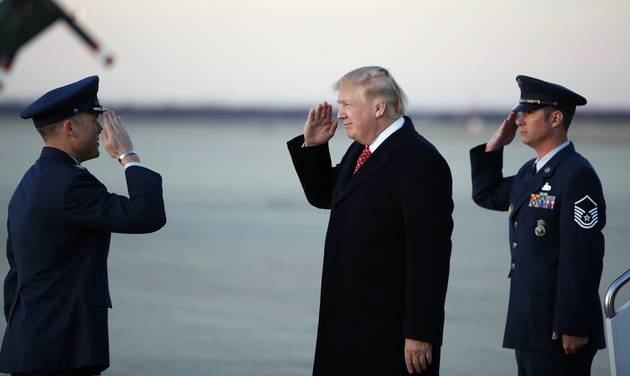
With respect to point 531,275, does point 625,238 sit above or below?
above

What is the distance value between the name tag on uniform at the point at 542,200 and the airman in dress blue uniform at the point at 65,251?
1656mm

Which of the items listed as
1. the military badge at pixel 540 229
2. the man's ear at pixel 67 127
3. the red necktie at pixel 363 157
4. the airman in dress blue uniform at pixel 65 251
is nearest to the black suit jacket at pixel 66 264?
the airman in dress blue uniform at pixel 65 251

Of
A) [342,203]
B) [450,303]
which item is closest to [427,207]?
[342,203]

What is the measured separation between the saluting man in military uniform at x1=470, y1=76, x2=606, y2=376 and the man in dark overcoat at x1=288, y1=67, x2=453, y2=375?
602 millimetres

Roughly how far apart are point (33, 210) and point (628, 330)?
2328 mm

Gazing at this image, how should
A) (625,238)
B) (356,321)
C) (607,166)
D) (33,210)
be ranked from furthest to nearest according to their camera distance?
(607,166), (625,238), (356,321), (33,210)

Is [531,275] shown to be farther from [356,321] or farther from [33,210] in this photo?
[33,210]

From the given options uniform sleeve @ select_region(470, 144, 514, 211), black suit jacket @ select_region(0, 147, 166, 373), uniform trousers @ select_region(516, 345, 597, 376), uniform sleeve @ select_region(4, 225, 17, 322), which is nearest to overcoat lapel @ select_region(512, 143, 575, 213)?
uniform sleeve @ select_region(470, 144, 514, 211)

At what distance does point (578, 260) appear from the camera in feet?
12.7

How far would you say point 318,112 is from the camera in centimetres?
409

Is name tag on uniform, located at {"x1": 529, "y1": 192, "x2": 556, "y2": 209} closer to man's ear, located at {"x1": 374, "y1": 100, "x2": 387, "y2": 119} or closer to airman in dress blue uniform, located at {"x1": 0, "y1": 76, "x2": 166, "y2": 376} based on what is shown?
man's ear, located at {"x1": 374, "y1": 100, "x2": 387, "y2": 119}

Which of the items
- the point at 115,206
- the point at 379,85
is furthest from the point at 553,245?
the point at 115,206

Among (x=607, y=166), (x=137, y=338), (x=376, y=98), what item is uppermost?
(x=607, y=166)

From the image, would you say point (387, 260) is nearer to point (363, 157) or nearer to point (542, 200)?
point (363, 157)
